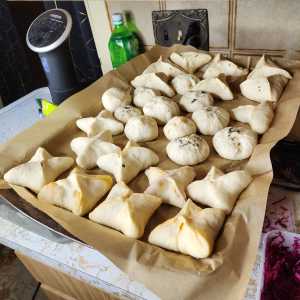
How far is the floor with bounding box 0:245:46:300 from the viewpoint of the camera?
138cm

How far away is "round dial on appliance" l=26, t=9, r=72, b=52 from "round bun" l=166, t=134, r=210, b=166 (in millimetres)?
461

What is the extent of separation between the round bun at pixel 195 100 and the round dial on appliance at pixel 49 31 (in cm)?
39

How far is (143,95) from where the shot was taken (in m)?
0.91

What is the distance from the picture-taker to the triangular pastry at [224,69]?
91 cm

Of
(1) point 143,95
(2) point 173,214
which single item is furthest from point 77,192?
(1) point 143,95

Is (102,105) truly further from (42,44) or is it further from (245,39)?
(245,39)

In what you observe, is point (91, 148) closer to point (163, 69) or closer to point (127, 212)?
point (127, 212)

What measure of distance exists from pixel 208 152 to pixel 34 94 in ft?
2.59

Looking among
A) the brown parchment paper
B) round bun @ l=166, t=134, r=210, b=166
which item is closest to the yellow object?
the brown parchment paper

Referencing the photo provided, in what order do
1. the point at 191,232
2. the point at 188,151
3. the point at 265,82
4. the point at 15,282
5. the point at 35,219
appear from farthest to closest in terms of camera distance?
the point at 15,282, the point at 265,82, the point at 188,151, the point at 35,219, the point at 191,232

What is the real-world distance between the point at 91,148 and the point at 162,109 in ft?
0.74

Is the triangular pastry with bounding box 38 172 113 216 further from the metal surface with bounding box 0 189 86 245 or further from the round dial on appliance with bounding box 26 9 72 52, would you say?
the round dial on appliance with bounding box 26 9 72 52

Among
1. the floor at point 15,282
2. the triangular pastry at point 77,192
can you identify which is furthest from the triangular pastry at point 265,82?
the floor at point 15,282

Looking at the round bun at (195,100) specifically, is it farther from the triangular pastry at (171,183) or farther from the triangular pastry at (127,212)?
the triangular pastry at (127,212)
